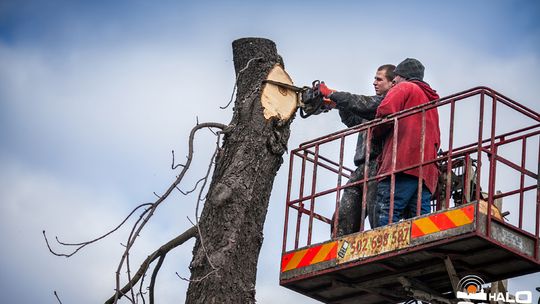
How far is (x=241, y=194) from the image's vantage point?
325 inches

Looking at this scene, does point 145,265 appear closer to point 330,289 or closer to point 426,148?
point 330,289

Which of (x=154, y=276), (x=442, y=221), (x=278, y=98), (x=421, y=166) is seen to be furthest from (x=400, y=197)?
(x=154, y=276)

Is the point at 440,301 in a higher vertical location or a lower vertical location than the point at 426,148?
lower

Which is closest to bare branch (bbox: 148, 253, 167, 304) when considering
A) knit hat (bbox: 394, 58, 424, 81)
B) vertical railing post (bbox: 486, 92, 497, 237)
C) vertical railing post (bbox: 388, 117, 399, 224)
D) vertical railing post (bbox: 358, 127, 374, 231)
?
vertical railing post (bbox: 358, 127, 374, 231)

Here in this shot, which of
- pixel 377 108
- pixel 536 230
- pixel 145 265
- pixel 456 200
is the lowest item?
pixel 145 265

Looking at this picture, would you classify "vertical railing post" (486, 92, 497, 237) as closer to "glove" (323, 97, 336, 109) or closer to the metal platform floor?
the metal platform floor

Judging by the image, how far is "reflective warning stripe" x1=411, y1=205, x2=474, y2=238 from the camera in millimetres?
8141

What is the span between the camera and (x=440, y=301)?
9.12 meters

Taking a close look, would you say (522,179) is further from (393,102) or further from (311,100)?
(311,100)

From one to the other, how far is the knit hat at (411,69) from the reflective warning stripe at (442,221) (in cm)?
205

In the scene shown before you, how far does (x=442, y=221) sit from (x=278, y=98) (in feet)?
5.62

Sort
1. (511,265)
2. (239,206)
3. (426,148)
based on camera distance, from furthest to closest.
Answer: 1. (426,148)
2. (511,265)
3. (239,206)

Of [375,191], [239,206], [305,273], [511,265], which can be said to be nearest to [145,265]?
[239,206]

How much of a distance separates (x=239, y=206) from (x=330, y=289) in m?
1.75
